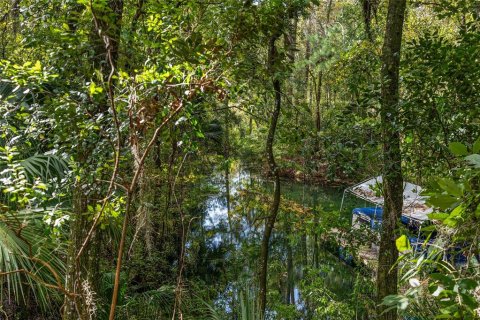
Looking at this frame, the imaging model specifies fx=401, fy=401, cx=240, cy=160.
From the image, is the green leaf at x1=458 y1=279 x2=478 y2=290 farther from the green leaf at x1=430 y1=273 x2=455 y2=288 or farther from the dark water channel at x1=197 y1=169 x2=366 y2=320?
the dark water channel at x1=197 y1=169 x2=366 y2=320

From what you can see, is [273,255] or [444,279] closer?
[444,279]

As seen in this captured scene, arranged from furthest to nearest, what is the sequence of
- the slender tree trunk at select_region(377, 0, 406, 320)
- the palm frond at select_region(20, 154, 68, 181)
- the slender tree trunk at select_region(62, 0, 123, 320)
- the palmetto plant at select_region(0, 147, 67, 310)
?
1. the slender tree trunk at select_region(377, 0, 406, 320)
2. the palm frond at select_region(20, 154, 68, 181)
3. the palmetto plant at select_region(0, 147, 67, 310)
4. the slender tree trunk at select_region(62, 0, 123, 320)

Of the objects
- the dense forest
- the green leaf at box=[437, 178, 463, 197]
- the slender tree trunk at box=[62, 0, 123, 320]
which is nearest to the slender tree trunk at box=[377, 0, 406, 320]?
the dense forest

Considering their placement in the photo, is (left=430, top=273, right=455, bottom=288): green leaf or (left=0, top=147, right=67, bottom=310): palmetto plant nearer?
(left=430, top=273, right=455, bottom=288): green leaf

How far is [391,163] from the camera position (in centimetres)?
324

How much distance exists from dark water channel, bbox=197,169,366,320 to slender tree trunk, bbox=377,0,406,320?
2.12m

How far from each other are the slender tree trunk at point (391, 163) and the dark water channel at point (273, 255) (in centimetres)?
212

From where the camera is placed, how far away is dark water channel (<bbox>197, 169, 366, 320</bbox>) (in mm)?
6785

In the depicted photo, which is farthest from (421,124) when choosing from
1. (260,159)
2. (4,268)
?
(260,159)

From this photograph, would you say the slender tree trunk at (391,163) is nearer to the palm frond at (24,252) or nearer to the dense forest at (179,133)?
the dense forest at (179,133)

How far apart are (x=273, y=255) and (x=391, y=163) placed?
7.20 meters

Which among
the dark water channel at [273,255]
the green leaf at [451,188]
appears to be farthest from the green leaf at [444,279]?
the dark water channel at [273,255]

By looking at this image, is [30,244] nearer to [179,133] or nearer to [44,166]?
[44,166]

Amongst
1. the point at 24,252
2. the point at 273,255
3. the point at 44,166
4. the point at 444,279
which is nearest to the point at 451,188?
the point at 444,279
